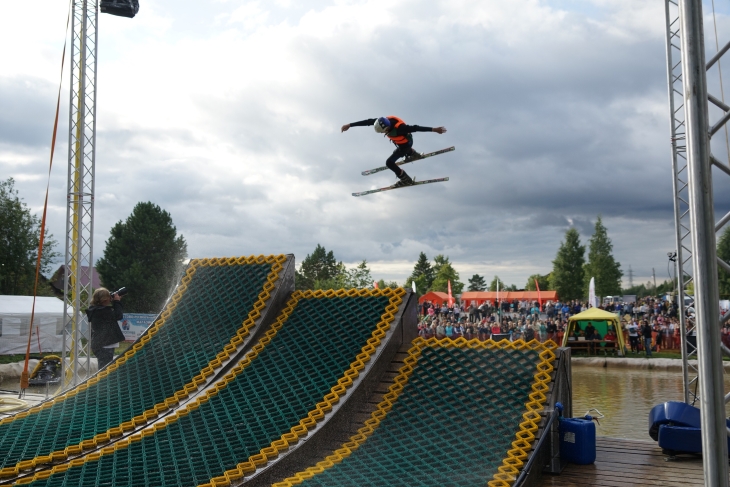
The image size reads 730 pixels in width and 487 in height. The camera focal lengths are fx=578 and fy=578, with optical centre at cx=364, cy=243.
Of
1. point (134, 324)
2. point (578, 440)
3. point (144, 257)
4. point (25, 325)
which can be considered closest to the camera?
point (578, 440)

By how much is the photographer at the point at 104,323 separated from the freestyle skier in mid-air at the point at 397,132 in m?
4.71

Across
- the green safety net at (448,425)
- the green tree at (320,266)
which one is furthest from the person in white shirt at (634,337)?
the green tree at (320,266)

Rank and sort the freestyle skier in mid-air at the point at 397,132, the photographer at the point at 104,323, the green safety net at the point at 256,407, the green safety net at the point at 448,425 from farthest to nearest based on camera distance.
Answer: the freestyle skier in mid-air at the point at 397,132, the photographer at the point at 104,323, the green safety net at the point at 256,407, the green safety net at the point at 448,425

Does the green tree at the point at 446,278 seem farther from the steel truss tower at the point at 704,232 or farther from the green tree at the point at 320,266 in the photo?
the steel truss tower at the point at 704,232

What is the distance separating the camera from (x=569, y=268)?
51.2m

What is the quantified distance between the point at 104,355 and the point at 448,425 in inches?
236

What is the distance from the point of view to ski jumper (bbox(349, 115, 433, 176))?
9.52 m

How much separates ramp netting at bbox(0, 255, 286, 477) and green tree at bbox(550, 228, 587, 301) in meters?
45.6

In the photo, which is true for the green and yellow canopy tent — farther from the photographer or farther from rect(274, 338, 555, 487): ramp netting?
the photographer

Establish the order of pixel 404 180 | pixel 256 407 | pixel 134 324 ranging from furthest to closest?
pixel 134 324 < pixel 404 180 < pixel 256 407

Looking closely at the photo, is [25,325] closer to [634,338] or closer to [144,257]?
[634,338]

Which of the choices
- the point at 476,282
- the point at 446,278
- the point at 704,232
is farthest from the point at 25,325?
the point at 476,282

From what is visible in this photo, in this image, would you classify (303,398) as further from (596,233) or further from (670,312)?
(596,233)

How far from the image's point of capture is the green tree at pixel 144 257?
46250 millimetres
